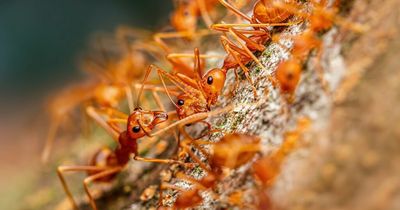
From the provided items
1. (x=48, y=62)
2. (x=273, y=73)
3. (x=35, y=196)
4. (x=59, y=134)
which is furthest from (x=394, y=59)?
(x=48, y=62)

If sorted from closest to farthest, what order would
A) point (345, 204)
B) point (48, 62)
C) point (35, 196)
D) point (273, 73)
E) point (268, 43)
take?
point (345, 204) → point (273, 73) → point (268, 43) → point (35, 196) → point (48, 62)

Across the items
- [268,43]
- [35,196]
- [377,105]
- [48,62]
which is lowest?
[377,105]

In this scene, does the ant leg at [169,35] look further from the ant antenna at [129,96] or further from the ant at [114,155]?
the ant at [114,155]

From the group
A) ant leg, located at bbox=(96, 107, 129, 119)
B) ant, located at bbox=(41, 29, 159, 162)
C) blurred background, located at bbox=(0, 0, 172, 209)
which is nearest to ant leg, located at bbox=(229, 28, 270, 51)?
ant leg, located at bbox=(96, 107, 129, 119)

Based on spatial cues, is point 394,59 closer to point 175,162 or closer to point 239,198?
point 239,198

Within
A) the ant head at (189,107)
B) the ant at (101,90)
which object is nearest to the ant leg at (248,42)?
the ant head at (189,107)

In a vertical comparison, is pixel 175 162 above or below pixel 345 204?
above

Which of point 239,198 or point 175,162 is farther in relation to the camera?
point 175,162

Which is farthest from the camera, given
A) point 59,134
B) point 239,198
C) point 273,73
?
point 59,134

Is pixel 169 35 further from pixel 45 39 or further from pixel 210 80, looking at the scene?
pixel 45 39
